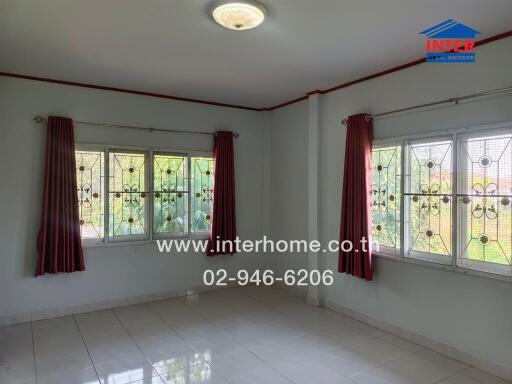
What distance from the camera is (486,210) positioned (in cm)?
275

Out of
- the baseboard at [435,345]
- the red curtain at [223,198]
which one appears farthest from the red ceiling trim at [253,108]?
the baseboard at [435,345]

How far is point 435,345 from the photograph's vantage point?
3061mm

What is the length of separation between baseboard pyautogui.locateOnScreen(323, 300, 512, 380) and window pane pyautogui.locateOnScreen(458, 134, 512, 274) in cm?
71

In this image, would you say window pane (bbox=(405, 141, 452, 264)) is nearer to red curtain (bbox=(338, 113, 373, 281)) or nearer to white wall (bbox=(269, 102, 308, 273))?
red curtain (bbox=(338, 113, 373, 281))

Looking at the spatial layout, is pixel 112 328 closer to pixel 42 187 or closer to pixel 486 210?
pixel 42 187

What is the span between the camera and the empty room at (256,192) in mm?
2619

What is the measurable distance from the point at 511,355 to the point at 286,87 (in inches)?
126

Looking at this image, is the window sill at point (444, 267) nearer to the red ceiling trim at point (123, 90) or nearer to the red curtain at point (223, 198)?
the red curtain at point (223, 198)

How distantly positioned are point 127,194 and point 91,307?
1331mm

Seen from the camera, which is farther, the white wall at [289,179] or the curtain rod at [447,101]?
the white wall at [289,179]

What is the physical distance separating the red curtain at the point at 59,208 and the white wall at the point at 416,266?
2.71 m

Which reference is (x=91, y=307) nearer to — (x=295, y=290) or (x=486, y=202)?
(x=295, y=290)

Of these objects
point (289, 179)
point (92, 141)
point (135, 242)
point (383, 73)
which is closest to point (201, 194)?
point (135, 242)

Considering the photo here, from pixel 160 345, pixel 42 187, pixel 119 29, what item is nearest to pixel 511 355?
pixel 160 345
